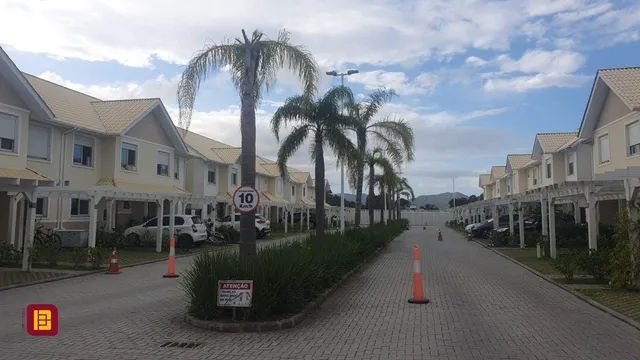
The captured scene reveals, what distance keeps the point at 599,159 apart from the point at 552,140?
1173cm

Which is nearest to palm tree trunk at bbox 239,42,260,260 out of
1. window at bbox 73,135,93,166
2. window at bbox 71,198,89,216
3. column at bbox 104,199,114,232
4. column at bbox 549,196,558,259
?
column at bbox 549,196,558,259

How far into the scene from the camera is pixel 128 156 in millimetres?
28375

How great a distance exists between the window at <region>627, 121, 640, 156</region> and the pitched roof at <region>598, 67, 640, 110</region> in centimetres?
95

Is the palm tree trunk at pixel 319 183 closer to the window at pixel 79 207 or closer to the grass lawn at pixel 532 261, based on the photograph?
the grass lawn at pixel 532 261

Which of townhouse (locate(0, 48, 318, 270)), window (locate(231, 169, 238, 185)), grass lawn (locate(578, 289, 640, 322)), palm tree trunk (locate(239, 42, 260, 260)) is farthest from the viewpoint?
window (locate(231, 169, 238, 185))

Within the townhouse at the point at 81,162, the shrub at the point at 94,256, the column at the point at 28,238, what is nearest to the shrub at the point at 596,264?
the townhouse at the point at 81,162

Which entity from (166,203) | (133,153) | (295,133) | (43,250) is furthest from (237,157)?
(43,250)

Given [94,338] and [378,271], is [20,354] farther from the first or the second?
[378,271]

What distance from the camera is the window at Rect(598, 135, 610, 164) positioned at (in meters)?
22.1

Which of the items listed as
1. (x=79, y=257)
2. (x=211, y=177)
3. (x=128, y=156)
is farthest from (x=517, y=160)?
(x=79, y=257)

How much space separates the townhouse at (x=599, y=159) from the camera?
1569 centimetres

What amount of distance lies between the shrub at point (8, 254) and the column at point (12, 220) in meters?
2.73

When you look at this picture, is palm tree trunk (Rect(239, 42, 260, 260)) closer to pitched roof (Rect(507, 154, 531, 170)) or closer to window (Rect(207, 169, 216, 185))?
window (Rect(207, 169, 216, 185))

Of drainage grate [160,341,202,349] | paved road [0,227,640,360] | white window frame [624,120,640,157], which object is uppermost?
white window frame [624,120,640,157]
